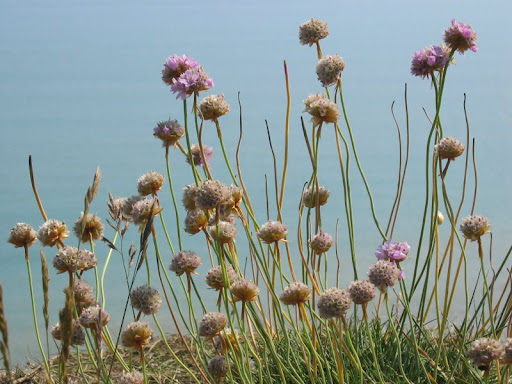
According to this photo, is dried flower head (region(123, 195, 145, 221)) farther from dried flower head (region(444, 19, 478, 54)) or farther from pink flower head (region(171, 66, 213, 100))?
dried flower head (region(444, 19, 478, 54))

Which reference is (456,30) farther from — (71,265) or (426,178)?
(71,265)

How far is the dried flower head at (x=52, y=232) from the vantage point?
2529 mm

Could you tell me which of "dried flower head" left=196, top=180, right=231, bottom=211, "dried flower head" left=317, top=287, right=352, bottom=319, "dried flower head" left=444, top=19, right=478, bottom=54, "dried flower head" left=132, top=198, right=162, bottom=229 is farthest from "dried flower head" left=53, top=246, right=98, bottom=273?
"dried flower head" left=444, top=19, right=478, bottom=54

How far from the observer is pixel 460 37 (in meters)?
2.70

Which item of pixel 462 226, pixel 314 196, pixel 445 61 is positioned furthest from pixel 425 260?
pixel 445 61

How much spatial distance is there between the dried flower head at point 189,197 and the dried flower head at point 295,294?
0.44 metres

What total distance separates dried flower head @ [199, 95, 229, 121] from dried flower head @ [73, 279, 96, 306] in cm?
68

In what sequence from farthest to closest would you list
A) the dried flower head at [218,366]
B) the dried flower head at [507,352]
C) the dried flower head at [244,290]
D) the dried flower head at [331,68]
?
the dried flower head at [331,68] < the dried flower head at [218,366] < the dried flower head at [244,290] < the dried flower head at [507,352]

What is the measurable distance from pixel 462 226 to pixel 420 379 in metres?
0.68

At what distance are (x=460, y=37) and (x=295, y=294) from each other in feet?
3.71

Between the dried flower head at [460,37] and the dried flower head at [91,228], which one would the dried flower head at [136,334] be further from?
the dried flower head at [460,37]

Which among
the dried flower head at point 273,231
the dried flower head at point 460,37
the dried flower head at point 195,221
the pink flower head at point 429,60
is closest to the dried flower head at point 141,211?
the dried flower head at point 195,221

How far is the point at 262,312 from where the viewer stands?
2.99 m

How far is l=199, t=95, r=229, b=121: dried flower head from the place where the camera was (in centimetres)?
254
